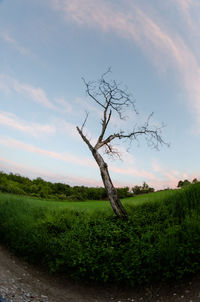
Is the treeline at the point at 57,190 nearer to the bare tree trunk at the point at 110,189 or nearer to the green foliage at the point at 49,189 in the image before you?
the green foliage at the point at 49,189

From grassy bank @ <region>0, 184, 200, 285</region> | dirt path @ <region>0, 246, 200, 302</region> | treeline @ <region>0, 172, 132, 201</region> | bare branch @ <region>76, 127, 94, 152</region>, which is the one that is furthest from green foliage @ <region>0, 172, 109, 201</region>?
dirt path @ <region>0, 246, 200, 302</region>

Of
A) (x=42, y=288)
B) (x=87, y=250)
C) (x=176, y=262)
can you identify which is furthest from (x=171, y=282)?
(x=42, y=288)

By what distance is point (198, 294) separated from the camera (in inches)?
180

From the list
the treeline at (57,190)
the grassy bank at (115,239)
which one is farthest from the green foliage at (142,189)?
the grassy bank at (115,239)

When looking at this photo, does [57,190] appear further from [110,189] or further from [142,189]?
[110,189]

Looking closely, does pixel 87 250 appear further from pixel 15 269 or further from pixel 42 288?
pixel 15 269

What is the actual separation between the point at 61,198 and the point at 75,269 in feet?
69.7

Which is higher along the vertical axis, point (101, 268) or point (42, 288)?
point (101, 268)

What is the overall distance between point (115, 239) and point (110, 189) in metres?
2.01

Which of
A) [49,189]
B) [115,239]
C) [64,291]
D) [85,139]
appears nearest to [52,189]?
[49,189]

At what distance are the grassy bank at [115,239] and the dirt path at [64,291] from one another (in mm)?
249

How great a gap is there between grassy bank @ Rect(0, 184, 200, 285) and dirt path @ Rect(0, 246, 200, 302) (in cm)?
25

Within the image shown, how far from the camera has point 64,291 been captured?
19.3ft

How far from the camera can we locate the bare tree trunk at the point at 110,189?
8.18 meters
